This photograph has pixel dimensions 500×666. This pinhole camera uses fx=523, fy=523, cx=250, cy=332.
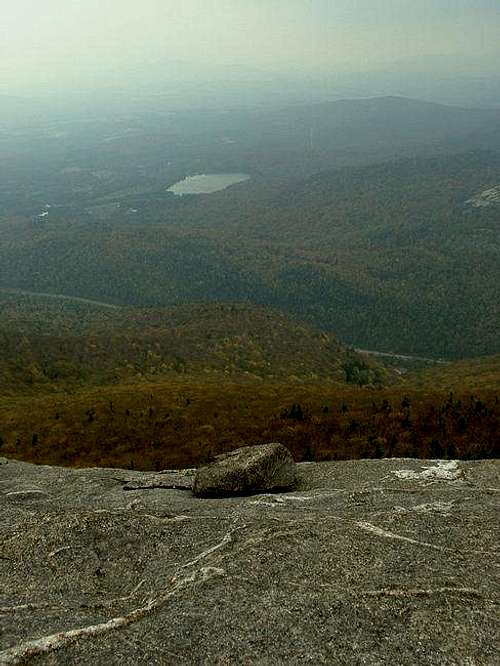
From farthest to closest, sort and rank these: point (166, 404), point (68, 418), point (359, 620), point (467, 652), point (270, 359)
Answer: point (270, 359) → point (166, 404) → point (68, 418) → point (359, 620) → point (467, 652)

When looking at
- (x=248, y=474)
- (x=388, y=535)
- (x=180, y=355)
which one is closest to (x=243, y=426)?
(x=248, y=474)

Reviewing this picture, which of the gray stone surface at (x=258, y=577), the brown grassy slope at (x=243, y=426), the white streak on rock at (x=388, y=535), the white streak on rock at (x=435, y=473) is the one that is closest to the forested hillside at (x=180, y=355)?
the brown grassy slope at (x=243, y=426)

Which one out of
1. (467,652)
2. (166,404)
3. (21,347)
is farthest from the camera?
(21,347)

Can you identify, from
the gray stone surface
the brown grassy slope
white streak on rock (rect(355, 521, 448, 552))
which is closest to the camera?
the gray stone surface

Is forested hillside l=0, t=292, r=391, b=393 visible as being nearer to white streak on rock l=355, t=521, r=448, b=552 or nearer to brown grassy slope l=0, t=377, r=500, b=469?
brown grassy slope l=0, t=377, r=500, b=469

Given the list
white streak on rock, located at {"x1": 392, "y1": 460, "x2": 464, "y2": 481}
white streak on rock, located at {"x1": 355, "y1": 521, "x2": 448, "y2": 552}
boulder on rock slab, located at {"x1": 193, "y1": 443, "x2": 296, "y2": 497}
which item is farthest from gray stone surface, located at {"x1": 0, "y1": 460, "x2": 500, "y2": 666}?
boulder on rock slab, located at {"x1": 193, "y1": 443, "x2": 296, "y2": 497}

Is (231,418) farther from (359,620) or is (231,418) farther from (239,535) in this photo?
(359,620)

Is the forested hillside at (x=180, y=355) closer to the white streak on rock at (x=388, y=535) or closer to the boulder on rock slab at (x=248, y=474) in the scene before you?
the boulder on rock slab at (x=248, y=474)

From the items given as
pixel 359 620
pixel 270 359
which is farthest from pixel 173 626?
pixel 270 359
